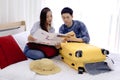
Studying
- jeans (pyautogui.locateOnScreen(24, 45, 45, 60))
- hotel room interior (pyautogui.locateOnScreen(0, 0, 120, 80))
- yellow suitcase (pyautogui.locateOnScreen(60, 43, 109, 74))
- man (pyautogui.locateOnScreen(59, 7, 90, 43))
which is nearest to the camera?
yellow suitcase (pyautogui.locateOnScreen(60, 43, 109, 74))

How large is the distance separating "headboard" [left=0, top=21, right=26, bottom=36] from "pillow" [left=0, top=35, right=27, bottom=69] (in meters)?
0.42

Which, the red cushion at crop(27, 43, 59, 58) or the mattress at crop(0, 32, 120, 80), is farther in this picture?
the red cushion at crop(27, 43, 59, 58)

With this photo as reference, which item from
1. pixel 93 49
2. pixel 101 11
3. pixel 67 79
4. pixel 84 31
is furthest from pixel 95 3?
pixel 67 79

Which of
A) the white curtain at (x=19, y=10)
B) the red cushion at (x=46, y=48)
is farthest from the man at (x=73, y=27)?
the white curtain at (x=19, y=10)

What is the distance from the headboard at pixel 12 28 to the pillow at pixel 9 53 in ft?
1.39

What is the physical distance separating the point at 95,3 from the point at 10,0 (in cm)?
120

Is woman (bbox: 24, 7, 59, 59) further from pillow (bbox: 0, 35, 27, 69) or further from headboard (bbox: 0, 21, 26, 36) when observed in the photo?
headboard (bbox: 0, 21, 26, 36)

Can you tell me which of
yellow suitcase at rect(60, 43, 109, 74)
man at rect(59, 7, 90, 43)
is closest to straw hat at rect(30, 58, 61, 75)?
yellow suitcase at rect(60, 43, 109, 74)

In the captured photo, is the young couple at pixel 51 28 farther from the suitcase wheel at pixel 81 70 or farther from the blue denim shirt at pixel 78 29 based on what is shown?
the suitcase wheel at pixel 81 70

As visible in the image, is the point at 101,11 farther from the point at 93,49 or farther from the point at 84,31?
the point at 93,49

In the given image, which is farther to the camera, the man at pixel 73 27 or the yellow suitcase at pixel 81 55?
the man at pixel 73 27

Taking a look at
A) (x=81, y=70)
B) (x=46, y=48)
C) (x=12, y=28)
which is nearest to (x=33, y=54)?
(x=46, y=48)

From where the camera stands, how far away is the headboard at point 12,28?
238cm

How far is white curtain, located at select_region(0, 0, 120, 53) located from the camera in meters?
2.66
